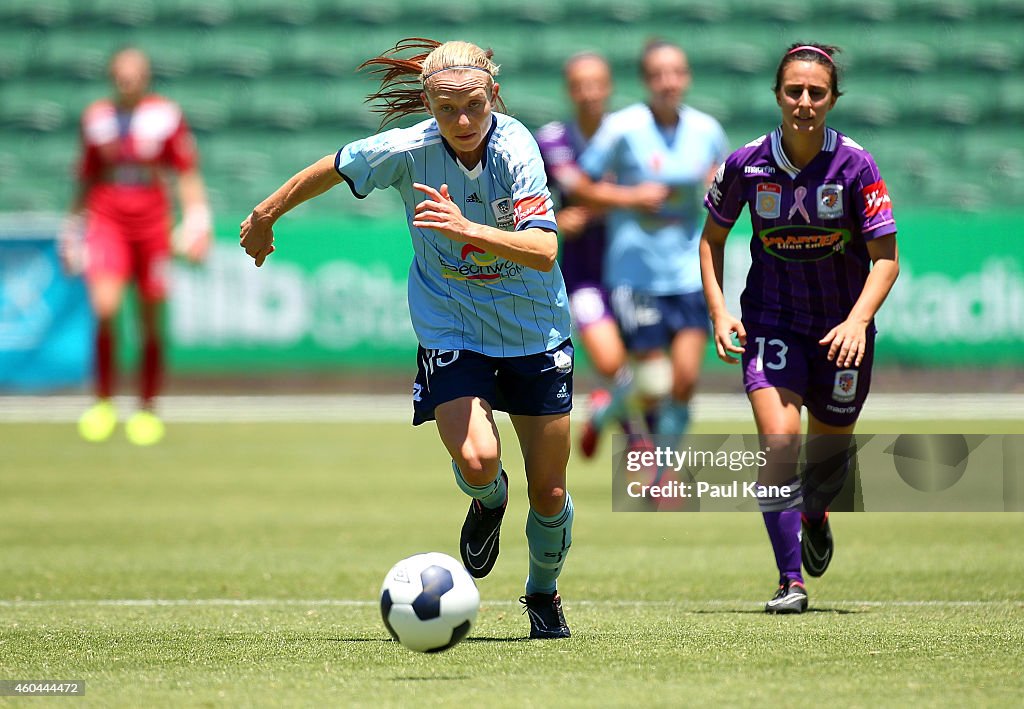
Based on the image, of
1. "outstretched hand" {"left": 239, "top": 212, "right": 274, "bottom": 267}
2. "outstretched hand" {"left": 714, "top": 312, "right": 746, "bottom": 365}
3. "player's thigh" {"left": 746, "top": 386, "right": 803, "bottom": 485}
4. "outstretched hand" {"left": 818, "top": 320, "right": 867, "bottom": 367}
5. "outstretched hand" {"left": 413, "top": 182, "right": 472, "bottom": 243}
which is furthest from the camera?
"player's thigh" {"left": 746, "top": 386, "right": 803, "bottom": 485}

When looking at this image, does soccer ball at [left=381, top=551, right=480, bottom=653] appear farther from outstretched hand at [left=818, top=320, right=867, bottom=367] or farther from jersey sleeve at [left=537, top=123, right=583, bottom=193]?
jersey sleeve at [left=537, top=123, right=583, bottom=193]

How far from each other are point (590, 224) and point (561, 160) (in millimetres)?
547

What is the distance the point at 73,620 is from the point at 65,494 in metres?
4.61

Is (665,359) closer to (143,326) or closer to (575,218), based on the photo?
(575,218)

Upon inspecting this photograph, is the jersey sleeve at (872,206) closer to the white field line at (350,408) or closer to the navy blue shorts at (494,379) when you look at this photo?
the navy blue shorts at (494,379)

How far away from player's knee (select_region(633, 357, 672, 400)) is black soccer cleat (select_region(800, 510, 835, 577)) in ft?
12.1

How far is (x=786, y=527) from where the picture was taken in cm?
615

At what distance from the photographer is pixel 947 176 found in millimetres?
18141

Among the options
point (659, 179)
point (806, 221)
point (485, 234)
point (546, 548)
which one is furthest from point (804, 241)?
point (659, 179)

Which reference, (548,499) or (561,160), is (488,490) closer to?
(548,499)

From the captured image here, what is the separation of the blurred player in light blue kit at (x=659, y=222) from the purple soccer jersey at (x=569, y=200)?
190 millimetres

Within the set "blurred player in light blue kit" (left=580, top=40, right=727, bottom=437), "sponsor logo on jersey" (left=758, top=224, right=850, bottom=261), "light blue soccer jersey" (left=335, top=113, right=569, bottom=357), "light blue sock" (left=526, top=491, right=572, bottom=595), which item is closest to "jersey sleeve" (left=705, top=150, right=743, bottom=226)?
"sponsor logo on jersey" (left=758, top=224, right=850, bottom=261)

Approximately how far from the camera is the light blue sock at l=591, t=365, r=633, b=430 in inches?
406

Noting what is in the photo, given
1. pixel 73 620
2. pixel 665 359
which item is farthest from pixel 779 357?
pixel 665 359
